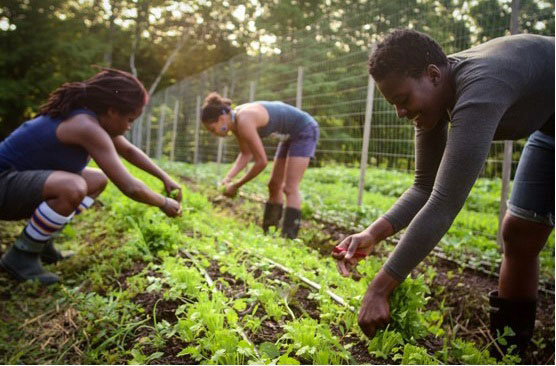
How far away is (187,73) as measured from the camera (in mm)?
21672

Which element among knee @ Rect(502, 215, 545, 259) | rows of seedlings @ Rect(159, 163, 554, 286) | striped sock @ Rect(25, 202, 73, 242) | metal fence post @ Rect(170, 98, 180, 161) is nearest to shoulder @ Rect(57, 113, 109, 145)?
striped sock @ Rect(25, 202, 73, 242)

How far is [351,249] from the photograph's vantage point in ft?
5.54

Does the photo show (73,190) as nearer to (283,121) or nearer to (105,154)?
Result: (105,154)

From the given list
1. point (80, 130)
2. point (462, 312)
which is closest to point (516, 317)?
point (462, 312)

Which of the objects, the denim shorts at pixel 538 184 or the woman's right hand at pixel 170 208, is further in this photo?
Answer: the woman's right hand at pixel 170 208

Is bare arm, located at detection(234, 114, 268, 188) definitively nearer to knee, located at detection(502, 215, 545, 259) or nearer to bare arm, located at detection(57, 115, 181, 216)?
bare arm, located at detection(57, 115, 181, 216)

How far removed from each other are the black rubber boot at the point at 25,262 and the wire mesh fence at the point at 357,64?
12.2 feet

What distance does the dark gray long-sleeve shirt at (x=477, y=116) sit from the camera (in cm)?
142

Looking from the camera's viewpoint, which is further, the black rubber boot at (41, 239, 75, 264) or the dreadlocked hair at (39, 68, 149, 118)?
the black rubber boot at (41, 239, 75, 264)

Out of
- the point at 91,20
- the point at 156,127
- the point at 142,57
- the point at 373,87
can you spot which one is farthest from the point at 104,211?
the point at 142,57

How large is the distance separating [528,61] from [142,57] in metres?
20.1

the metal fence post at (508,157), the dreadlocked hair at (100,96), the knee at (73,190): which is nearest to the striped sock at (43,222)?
the knee at (73,190)

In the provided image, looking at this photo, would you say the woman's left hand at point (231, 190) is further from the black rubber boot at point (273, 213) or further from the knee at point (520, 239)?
the knee at point (520, 239)

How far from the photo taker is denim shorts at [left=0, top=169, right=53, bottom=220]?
2920mm
